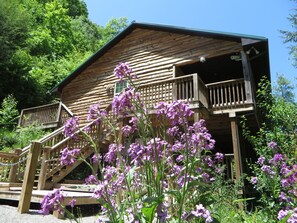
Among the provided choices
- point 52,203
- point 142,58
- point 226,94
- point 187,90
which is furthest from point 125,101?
point 142,58

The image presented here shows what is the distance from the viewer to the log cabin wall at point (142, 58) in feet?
39.0

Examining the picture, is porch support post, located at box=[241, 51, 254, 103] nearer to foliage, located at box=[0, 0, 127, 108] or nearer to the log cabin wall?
the log cabin wall

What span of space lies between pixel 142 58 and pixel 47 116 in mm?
6793

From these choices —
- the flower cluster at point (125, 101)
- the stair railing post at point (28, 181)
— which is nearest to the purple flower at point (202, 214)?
the flower cluster at point (125, 101)

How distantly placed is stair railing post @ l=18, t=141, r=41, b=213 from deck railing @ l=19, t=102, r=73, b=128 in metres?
8.60

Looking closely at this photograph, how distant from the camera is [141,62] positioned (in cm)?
1376

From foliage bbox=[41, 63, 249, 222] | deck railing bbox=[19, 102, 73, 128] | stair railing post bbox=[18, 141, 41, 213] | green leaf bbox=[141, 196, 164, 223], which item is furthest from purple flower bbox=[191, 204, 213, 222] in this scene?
deck railing bbox=[19, 102, 73, 128]

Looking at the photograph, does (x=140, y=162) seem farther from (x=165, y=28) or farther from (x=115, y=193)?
(x=165, y=28)

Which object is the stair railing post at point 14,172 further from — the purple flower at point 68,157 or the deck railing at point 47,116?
the purple flower at point 68,157

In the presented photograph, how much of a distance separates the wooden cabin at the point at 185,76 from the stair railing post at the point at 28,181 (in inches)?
93.5

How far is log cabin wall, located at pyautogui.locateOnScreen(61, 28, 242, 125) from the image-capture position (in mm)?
11891

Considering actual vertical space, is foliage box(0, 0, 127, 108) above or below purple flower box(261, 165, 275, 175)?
above

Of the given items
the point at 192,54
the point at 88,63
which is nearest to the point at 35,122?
the point at 88,63

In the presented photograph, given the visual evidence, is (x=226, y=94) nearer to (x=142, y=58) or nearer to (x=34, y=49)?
(x=142, y=58)
